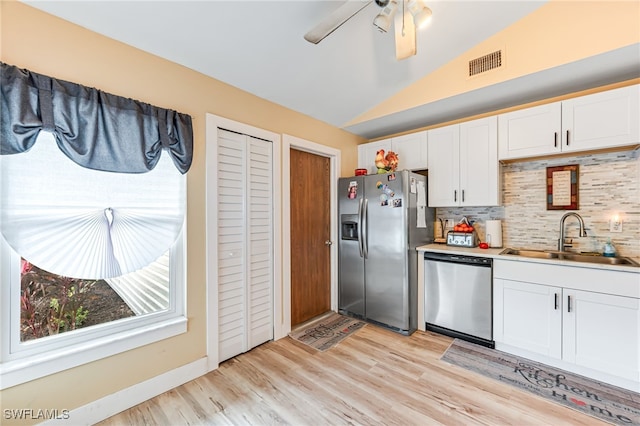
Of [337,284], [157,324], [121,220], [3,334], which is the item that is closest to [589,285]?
[337,284]

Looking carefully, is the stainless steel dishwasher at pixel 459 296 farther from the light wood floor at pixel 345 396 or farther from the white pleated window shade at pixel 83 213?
the white pleated window shade at pixel 83 213

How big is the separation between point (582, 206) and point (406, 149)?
176 centimetres

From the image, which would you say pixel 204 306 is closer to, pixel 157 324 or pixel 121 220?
pixel 157 324

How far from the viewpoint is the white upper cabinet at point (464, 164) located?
8.85ft

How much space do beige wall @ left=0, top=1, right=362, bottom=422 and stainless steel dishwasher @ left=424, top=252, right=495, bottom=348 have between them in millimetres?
2280

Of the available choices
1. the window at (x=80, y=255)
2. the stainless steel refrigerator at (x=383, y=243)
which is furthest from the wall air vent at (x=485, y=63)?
the window at (x=80, y=255)

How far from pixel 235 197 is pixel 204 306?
3.14 ft

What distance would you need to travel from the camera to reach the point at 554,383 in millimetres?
2016

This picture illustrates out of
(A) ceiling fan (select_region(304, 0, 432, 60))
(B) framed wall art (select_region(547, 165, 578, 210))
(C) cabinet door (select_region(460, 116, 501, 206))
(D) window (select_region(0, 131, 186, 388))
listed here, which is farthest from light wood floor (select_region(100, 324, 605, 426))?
(A) ceiling fan (select_region(304, 0, 432, 60))

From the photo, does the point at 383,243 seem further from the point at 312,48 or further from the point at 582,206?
the point at 312,48

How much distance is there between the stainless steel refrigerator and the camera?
111 inches

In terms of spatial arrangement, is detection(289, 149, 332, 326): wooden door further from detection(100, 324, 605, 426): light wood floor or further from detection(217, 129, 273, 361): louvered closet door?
detection(100, 324, 605, 426): light wood floor

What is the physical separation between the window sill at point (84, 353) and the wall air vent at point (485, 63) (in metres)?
3.26

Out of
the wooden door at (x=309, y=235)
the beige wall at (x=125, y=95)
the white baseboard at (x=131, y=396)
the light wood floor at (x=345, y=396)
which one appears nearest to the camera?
the beige wall at (x=125, y=95)
